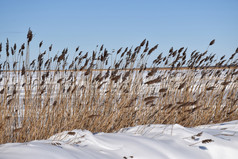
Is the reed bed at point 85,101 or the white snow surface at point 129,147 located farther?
the reed bed at point 85,101

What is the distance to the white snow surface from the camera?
174cm

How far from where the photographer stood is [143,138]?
2.26 m

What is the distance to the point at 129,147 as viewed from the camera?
6.79 ft

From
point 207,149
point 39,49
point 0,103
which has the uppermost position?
point 39,49

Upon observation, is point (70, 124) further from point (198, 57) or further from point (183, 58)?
point (198, 57)

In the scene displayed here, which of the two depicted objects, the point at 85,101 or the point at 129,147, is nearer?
the point at 129,147

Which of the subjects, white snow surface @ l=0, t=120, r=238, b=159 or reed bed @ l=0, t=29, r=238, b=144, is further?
reed bed @ l=0, t=29, r=238, b=144

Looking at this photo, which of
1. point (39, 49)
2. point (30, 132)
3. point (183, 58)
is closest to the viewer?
point (30, 132)

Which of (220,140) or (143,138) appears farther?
(220,140)

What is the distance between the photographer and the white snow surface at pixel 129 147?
174 cm

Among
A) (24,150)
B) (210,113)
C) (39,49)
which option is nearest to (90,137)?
(24,150)

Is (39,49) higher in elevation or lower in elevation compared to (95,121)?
higher

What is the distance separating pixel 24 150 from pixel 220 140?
1671mm

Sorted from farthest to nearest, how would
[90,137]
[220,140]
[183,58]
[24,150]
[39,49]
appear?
[183,58] < [39,49] < [220,140] < [90,137] < [24,150]
